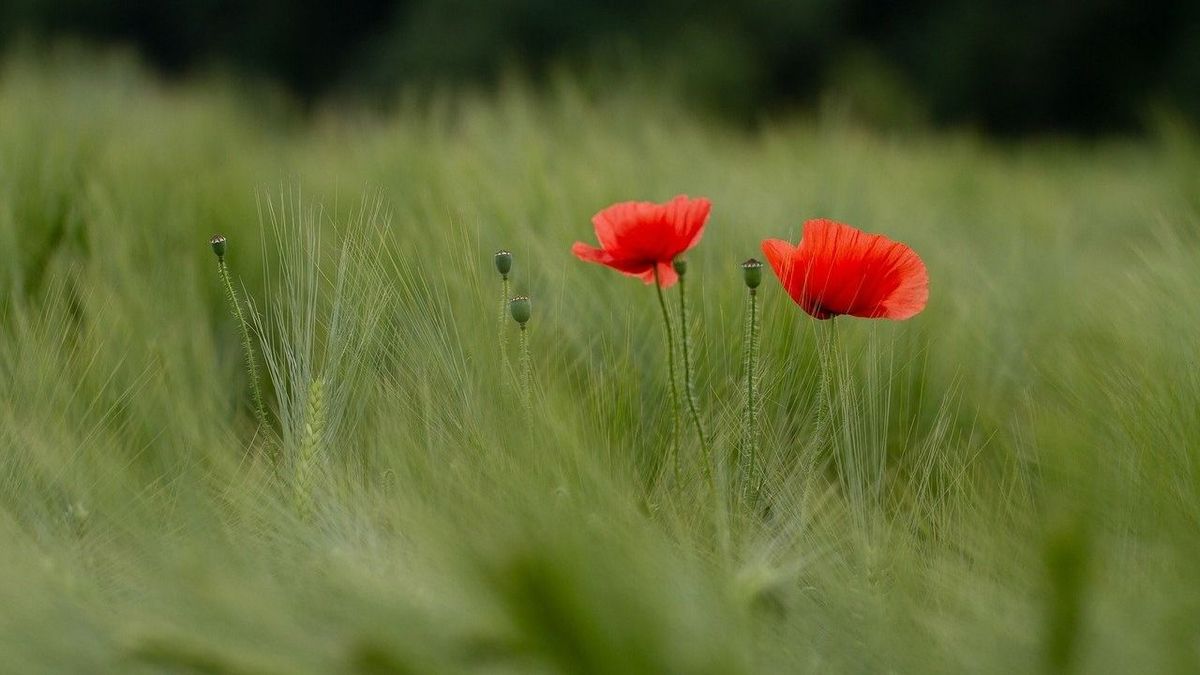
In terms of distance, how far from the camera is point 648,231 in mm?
540

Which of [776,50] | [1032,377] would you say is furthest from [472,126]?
[776,50]

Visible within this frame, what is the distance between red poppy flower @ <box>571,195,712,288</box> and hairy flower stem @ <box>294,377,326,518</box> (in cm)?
14

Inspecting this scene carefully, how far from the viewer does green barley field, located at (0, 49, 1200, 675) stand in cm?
40

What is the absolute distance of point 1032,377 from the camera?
0.83m

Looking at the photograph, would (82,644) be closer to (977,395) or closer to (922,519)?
(922,519)

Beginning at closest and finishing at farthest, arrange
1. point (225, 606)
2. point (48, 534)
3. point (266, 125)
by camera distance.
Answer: point (225, 606) < point (48, 534) < point (266, 125)

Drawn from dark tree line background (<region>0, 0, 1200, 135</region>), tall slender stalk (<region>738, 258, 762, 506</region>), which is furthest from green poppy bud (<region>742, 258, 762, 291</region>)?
dark tree line background (<region>0, 0, 1200, 135</region>)

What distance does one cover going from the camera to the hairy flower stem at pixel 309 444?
1.72ft

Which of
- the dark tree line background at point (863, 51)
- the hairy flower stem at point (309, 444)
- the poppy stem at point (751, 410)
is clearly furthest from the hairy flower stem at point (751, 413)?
the dark tree line background at point (863, 51)

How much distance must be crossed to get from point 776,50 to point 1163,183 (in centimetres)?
223

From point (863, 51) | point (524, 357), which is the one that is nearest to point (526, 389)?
point (524, 357)

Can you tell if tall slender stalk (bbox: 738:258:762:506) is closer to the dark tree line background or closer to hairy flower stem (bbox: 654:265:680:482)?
hairy flower stem (bbox: 654:265:680:482)

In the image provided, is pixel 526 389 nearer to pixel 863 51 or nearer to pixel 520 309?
pixel 520 309

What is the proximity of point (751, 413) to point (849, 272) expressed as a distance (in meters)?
0.08
